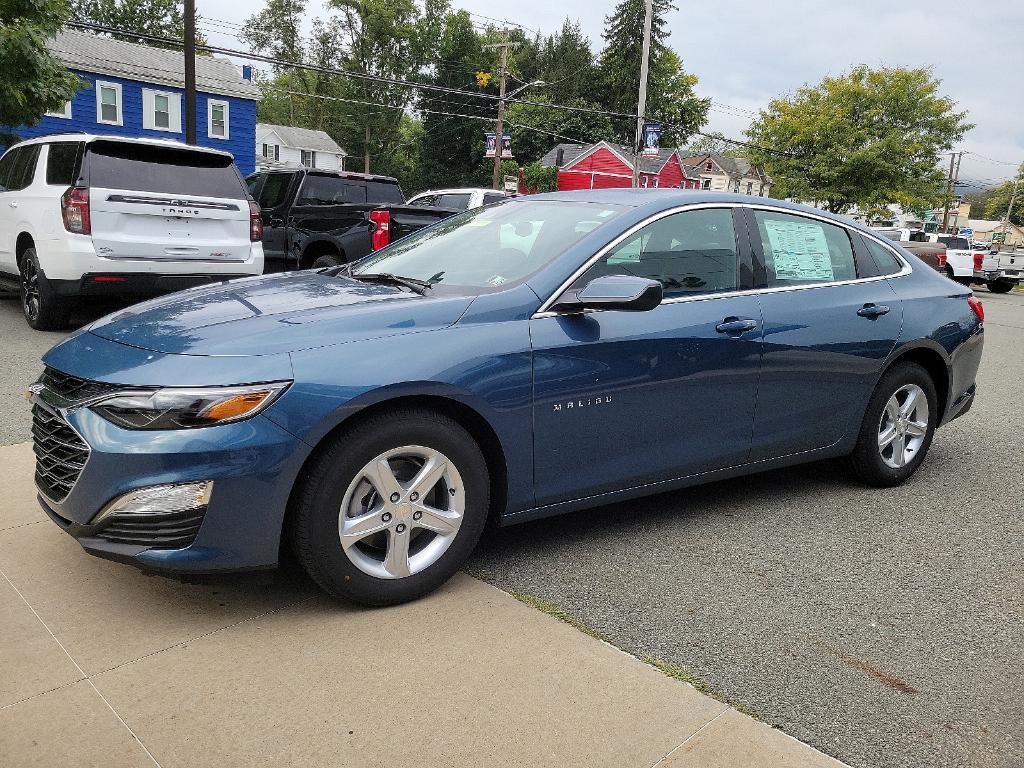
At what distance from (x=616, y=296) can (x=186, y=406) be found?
1602 millimetres

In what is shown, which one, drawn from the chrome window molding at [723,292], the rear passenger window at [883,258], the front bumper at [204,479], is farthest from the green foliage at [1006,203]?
the front bumper at [204,479]

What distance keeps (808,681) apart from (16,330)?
8.05m

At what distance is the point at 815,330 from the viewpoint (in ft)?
13.8

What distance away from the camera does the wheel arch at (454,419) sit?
9.48 feet

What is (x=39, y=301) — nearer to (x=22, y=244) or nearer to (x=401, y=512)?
(x=22, y=244)

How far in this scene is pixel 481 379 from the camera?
10.4 feet

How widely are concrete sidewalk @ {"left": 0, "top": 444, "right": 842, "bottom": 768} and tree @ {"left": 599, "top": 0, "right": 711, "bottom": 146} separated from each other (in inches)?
2599

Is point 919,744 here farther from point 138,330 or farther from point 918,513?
point 138,330

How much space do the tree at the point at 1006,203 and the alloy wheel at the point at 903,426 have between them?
10934 centimetres

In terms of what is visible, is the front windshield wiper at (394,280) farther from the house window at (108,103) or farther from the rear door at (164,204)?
the house window at (108,103)

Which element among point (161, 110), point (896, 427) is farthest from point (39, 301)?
point (161, 110)

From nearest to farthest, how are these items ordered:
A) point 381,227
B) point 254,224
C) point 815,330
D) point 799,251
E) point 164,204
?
point 815,330
point 799,251
point 164,204
point 254,224
point 381,227

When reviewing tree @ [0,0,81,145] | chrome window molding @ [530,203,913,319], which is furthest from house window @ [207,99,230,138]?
chrome window molding @ [530,203,913,319]

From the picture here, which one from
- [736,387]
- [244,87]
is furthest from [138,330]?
[244,87]
